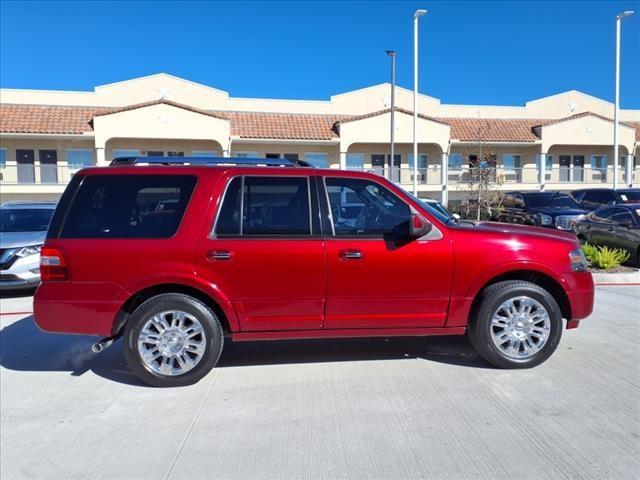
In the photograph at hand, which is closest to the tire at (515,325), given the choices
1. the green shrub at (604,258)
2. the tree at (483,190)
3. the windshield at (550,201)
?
the green shrub at (604,258)

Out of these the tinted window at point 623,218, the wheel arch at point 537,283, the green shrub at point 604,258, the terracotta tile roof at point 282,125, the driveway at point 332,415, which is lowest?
the driveway at point 332,415

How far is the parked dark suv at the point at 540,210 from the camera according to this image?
49.9ft

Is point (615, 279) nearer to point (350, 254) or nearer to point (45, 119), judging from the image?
point (350, 254)

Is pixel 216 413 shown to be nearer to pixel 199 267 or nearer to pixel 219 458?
pixel 219 458

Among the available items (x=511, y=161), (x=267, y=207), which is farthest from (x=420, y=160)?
(x=267, y=207)

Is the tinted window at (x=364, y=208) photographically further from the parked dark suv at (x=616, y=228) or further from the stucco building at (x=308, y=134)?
the stucco building at (x=308, y=134)

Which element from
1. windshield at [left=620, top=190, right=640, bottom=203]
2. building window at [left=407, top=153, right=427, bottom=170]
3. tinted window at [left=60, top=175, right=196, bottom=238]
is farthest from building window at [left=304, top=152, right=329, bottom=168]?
tinted window at [left=60, top=175, right=196, bottom=238]

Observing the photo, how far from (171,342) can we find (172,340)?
19 millimetres

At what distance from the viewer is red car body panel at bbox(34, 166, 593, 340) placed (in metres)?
4.28

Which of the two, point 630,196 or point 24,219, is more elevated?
point 630,196

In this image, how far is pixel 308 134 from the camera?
26.6m

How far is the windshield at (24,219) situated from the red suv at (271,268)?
585 cm

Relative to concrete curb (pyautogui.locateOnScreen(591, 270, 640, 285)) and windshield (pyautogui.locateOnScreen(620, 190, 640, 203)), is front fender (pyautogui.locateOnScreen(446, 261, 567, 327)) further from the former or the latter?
windshield (pyautogui.locateOnScreen(620, 190, 640, 203))

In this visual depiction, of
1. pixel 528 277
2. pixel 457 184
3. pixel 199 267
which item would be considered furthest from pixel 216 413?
pixel 457 184
